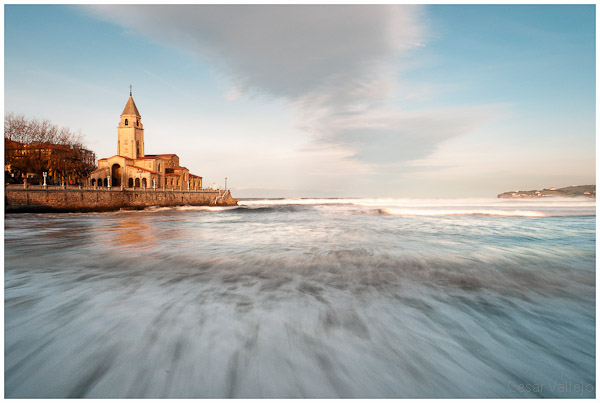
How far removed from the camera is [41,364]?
277 centimetres

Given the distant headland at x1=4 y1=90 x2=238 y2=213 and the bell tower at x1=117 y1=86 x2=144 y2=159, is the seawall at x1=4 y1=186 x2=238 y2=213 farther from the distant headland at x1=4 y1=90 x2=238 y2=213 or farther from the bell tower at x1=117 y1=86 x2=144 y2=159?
the bell tower at x1=117 y1=86 x2=144 y2=159

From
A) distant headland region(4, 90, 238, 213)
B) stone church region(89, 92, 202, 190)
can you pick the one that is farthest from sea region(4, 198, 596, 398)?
stone church region(89, 92, 202, 190)

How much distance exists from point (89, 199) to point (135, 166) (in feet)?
65.5

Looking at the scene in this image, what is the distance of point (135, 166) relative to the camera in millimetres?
58375

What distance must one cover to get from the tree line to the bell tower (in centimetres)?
1421

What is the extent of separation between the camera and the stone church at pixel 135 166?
5609cm

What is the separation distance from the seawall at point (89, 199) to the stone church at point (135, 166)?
211 inches

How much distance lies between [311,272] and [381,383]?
3.72 meters

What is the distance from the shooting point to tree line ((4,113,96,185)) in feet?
134

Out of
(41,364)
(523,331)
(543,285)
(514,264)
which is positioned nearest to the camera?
(41,364)

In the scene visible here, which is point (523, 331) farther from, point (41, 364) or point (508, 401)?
point (41, 364)

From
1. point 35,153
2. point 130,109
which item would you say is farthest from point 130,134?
point 35,153

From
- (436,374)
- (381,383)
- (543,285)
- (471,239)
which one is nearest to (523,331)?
(436,374)

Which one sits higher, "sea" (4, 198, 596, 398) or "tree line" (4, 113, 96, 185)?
"tree line" (4, 113, 96, 185)
